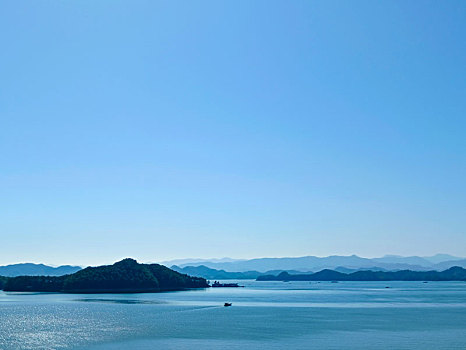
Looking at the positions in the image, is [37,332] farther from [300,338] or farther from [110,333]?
[300,338]

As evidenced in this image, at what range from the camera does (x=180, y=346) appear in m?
54.3

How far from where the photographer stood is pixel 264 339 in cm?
5984

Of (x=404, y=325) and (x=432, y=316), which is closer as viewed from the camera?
(x=404, y=325)

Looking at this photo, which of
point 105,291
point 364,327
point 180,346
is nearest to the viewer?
point 180,346

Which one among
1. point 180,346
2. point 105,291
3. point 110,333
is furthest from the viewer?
point 105,291

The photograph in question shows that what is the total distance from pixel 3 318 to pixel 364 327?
58.1m

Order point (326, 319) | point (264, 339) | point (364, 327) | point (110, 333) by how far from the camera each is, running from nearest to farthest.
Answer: point (264, 339) < point (110, 333) < point (364, 327) < point (326, 319)

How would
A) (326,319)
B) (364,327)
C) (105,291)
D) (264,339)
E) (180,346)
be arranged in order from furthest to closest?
(105,291), (326,319), (364,327), (264,339), (180,346)

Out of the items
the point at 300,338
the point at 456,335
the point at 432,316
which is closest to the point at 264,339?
the point at 300,338

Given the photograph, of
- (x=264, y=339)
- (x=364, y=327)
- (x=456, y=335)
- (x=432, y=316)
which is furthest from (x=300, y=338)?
(x=432, y=316)

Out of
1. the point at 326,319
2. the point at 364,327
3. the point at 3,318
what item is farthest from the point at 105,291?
the point at 364,327

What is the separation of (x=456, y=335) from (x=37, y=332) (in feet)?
171

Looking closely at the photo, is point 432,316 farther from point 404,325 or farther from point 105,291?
point 105,291

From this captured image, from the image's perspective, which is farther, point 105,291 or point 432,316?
point 105,291
